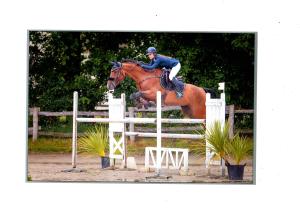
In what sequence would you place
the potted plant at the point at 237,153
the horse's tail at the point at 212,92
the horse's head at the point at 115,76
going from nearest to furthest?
the potted plant at the point at 237,153 < the horse's tail at the point at 212,92 < the horse's head at the point at 115,76

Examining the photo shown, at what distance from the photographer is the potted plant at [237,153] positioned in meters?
9.95

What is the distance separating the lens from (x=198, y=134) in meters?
10.0

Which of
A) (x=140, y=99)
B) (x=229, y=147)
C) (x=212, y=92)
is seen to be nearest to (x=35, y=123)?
(x=140, y=99)

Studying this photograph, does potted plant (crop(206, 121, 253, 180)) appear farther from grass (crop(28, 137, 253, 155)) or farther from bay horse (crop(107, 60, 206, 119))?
bay horse (crop(107, 60, 206, 119))

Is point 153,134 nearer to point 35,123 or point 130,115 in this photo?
point 130,115

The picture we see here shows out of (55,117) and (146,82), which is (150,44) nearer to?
(146,82)

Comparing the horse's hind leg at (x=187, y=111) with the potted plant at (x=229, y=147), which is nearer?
the potted plant at (x=229, y=147)

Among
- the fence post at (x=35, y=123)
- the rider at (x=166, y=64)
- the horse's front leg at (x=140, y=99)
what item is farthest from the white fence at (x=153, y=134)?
the fence post at (x=35, y=123)

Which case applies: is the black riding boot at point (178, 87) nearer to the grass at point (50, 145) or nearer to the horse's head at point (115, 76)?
the horse's head at point (115, 76)

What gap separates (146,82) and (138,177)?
3.49 feet

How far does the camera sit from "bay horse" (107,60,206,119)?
33.1 ft

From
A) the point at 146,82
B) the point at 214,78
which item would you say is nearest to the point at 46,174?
the point at 146,82

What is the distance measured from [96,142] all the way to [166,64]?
1.16m

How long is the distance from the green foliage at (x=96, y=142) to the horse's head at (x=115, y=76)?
18.2 inches
